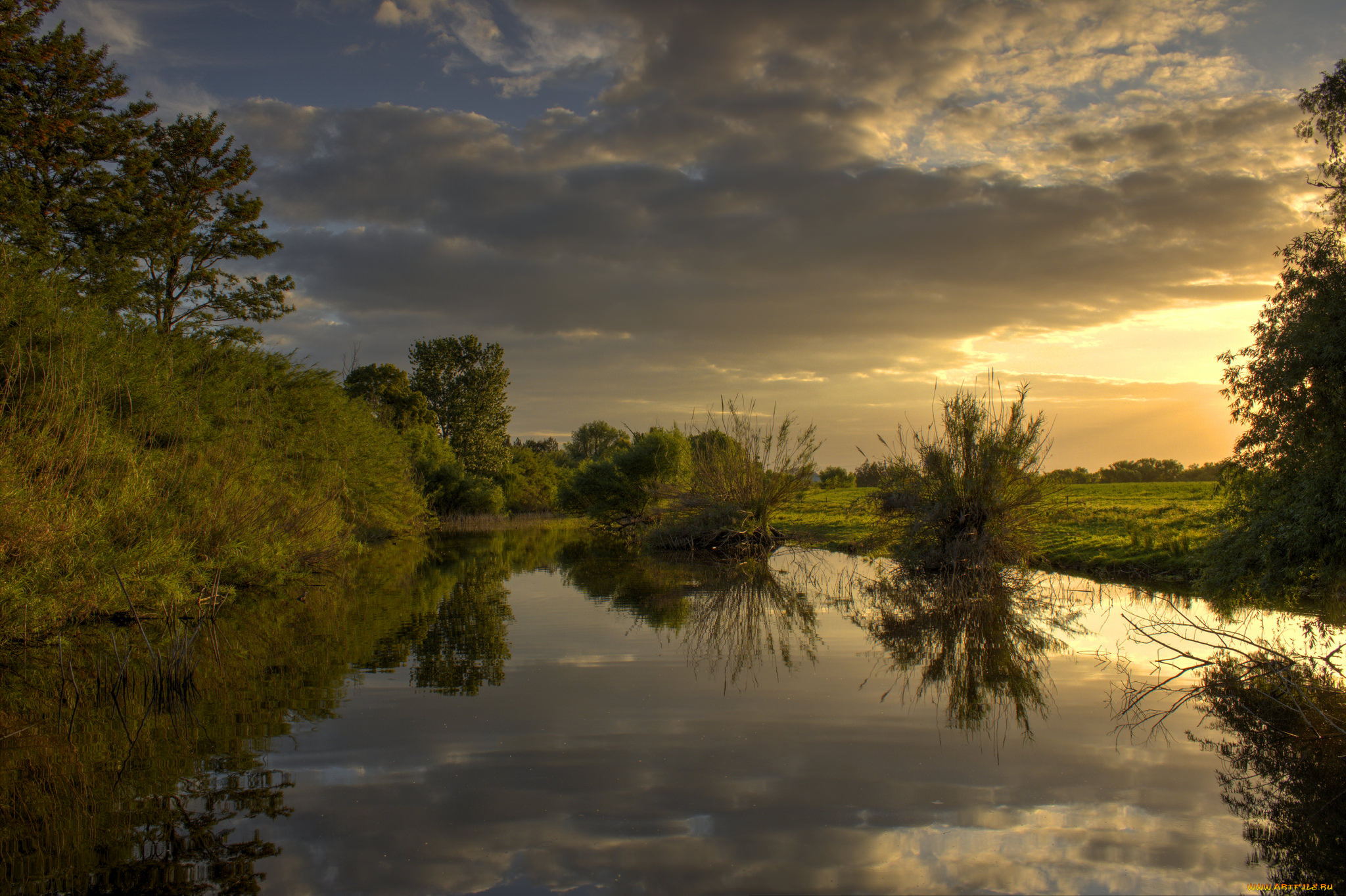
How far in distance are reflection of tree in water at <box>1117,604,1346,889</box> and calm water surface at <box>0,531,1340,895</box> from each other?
0.19 m

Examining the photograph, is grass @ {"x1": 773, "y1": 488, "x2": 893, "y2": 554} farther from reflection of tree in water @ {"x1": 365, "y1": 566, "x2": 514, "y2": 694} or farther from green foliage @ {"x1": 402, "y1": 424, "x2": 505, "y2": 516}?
green foliage @ {"x1": 402, "y1": 424, "x2": 505, "y2": 516}

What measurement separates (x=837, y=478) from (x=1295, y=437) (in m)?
57.8

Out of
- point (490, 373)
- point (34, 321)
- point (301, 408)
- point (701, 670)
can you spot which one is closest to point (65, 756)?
point (701, 670)

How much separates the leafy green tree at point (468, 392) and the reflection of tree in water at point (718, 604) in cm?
3843

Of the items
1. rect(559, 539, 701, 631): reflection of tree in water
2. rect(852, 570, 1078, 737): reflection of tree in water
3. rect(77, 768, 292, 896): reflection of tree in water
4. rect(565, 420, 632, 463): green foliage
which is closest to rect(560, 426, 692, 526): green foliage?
rect(559, 539, 701, 631): reflection of tree in water

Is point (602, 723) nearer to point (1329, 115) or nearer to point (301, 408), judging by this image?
point (1329, 115)

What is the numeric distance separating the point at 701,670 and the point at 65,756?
6421mm

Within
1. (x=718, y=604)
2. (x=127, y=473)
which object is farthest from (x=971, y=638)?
(x=127, y=473)

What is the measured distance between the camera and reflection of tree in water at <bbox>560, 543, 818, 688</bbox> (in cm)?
1114

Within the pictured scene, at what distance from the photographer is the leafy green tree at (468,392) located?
63.2 meters

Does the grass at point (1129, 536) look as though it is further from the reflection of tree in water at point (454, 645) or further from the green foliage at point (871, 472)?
the reflection of tree in water at point (454, 645)

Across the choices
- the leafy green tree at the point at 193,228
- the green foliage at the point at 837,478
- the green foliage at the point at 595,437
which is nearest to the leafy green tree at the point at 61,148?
the leafy green tree at the point at 193,228

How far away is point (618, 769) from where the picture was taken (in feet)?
20.8

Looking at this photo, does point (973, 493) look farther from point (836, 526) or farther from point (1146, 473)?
point (1146, 473)
